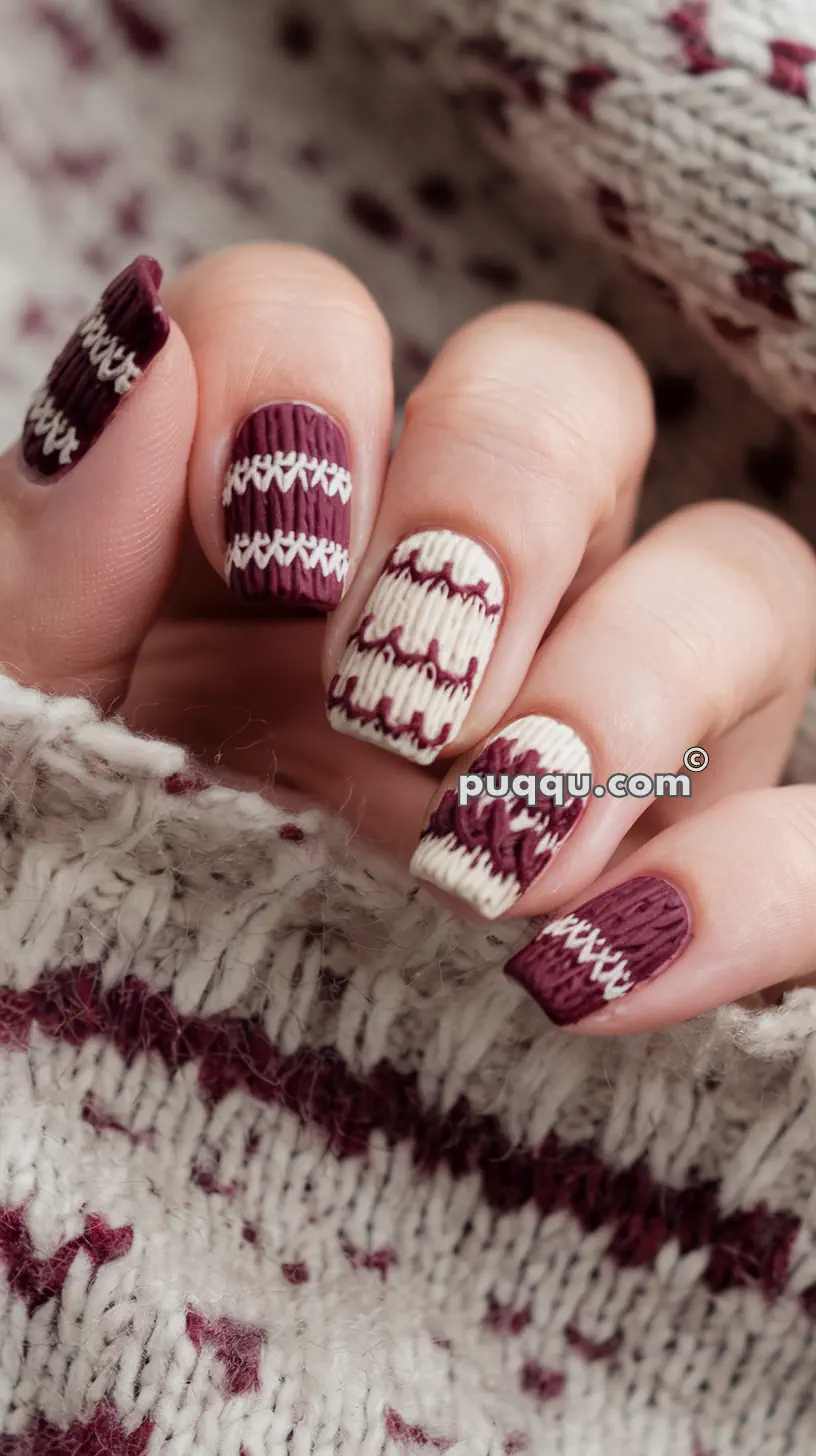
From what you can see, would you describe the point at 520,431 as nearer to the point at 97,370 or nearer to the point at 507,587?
the point at 507,587

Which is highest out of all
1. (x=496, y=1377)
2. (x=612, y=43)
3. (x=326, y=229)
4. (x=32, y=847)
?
(x=612, y=43)

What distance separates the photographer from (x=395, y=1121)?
1.86 feet

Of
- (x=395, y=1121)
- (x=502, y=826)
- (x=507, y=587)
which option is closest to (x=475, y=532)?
(x=507, y=587)

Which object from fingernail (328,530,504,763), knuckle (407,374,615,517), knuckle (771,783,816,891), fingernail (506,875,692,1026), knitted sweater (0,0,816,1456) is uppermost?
knuckle (407,374,615,517)

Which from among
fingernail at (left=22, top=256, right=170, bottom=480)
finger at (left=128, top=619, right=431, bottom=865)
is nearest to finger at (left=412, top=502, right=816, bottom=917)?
finger at (left=128, top=619, right=431, bottom=865)

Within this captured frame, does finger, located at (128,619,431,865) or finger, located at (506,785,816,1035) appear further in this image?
finger, located at (128,619,431,865)

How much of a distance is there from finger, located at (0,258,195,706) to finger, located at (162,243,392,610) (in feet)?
0.07

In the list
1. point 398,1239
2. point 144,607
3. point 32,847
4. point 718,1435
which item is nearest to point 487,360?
point 144,607

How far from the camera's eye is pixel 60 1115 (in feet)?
1.76

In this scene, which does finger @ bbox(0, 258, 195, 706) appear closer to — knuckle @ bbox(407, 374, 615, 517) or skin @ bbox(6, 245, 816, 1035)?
skin @ bbox(6, 245, 816, 1035)

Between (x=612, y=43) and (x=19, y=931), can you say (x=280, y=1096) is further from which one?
(x=612, y=43)

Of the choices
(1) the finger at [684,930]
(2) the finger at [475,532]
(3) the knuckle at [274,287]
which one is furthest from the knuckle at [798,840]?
(3) the knuckle at [274,287]

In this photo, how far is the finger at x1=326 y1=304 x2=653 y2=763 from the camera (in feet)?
1.63

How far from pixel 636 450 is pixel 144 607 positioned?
268mm
